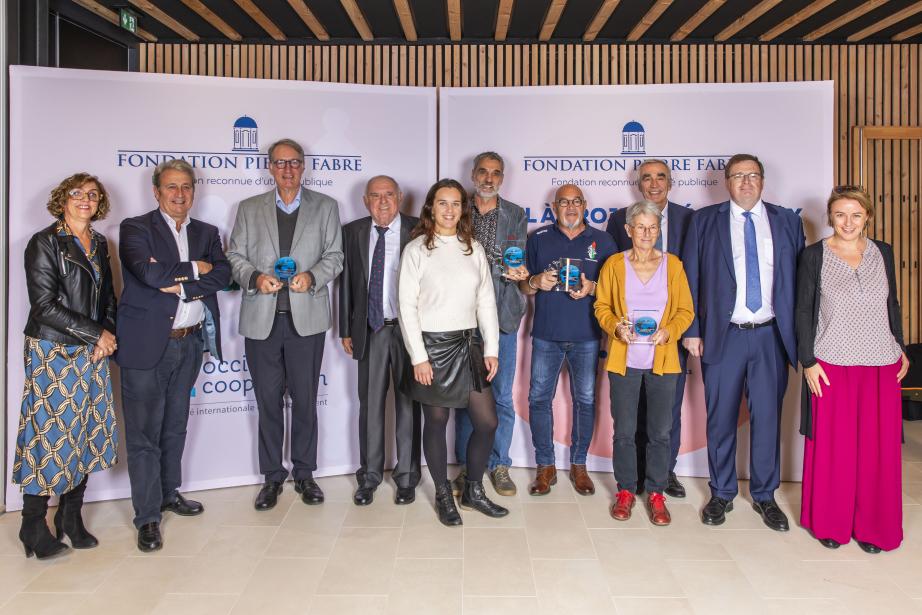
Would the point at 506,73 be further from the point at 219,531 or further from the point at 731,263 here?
the point at 219,531

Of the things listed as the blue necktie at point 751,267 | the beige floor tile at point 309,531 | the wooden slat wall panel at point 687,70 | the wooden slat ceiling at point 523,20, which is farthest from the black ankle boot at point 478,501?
the wooden slat wall panel at point 687,70

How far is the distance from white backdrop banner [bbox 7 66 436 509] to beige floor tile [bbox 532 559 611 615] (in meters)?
1.75

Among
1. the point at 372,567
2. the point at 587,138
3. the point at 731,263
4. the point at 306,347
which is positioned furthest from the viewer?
the point at 587,138

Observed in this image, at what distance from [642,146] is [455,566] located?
2.85 meters

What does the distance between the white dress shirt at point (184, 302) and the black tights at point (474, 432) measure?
1.30 meters

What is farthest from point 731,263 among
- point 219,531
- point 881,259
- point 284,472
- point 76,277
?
point 76,277

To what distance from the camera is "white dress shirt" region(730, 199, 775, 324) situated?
3547mm

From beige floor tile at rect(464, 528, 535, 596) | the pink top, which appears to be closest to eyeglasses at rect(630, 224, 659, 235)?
the pink top

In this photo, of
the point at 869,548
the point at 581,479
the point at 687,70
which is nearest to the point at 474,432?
the point at 581,479

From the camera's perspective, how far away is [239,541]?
3408mm

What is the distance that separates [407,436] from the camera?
13.1ft

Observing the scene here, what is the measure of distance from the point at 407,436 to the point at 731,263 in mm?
2041

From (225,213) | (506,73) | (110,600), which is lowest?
(110,600)

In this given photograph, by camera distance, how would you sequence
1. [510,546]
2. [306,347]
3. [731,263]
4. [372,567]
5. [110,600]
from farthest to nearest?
[306,347], [731,263], [510,546], [372,567], [110,600]
